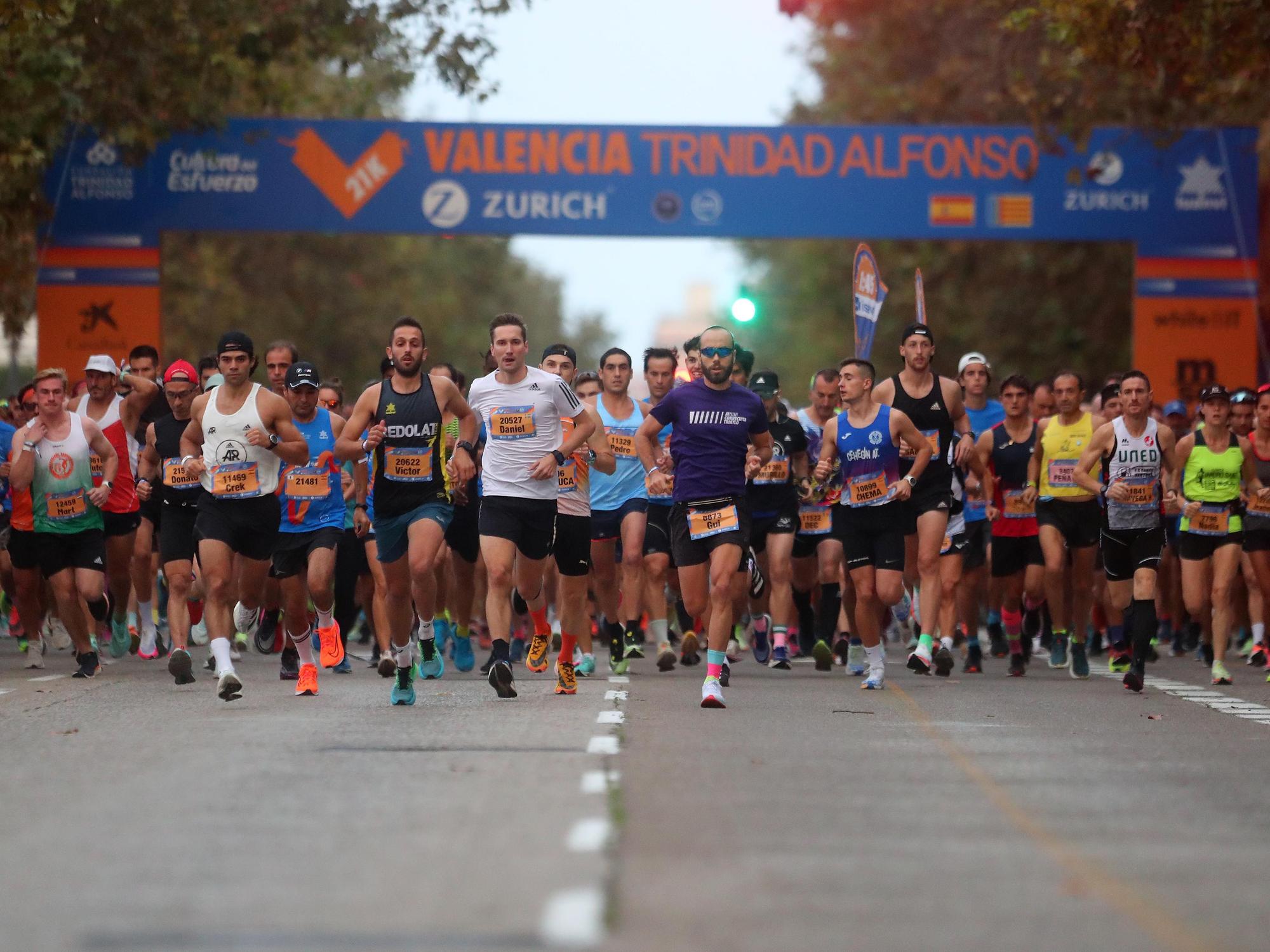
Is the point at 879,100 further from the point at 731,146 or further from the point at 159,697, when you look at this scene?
the point at 159,697

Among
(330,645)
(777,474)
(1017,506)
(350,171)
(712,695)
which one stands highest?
(350,171)

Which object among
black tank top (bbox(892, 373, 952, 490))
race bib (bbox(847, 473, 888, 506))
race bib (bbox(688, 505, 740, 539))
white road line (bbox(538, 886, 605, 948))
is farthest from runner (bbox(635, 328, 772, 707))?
white road line (bbox(538, 886, 605, 948))

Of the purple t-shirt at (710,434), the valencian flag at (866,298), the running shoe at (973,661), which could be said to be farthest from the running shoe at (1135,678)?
the valencian flag at (866,298)

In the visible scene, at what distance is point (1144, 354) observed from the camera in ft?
90.3

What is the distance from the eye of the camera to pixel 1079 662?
54.7ft

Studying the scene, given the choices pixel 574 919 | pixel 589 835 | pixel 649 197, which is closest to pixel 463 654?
pixel 589 835

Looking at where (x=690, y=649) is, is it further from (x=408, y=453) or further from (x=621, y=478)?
(x=408, y=453)

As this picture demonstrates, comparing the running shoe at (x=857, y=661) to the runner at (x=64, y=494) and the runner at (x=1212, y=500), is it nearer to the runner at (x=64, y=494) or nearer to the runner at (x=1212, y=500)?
the runner at (x=1212, y=500)

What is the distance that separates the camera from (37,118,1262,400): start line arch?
26938 mm

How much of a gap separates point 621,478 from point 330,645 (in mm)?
2917

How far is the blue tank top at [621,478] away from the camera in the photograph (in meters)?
16.8

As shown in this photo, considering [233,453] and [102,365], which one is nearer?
[233,453]

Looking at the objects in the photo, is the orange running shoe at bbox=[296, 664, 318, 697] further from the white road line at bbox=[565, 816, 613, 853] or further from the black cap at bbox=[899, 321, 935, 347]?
the white road line at bbox=[565, 816, 613, 853]

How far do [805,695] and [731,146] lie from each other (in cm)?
1386
